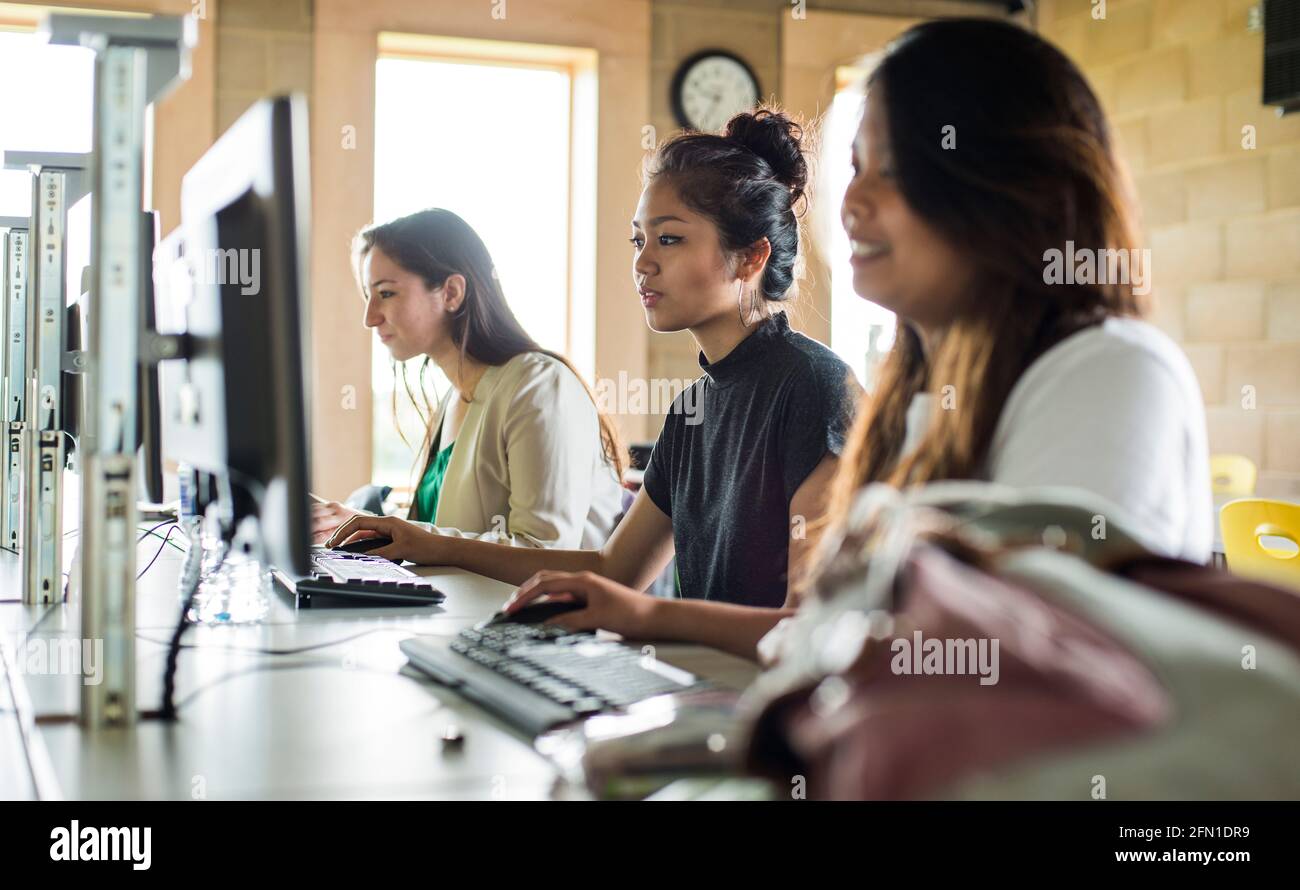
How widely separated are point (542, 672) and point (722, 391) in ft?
2.99

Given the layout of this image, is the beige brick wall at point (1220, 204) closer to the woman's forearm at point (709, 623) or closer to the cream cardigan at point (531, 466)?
the cream cardigan at point (531, 466)

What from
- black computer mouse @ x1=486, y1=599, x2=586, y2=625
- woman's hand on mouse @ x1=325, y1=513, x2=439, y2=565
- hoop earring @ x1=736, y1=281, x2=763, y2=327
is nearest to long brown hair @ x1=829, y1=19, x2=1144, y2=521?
black computer mouse @ x1=486, y1=599, x2=586, y2=625

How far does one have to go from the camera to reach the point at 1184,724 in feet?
1.65

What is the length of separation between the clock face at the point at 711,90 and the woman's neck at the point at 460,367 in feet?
8.58

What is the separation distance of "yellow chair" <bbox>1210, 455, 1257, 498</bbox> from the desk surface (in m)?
3.58

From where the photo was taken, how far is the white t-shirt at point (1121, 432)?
863 mm

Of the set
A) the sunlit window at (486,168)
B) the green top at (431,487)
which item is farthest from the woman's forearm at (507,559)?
the sunlit window at (486,168)

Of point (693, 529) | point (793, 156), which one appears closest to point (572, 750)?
point (693, 529)

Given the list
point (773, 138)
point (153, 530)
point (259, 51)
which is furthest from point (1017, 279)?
point (259, 51)

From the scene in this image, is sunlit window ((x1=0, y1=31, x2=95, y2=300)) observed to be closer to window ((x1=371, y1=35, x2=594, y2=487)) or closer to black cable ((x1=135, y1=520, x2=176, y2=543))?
window ((x1=371, y1=35, x2=594, y2=487))

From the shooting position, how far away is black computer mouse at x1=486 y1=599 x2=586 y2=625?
1.26m

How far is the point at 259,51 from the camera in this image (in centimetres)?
442

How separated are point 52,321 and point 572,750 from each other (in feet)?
3.85

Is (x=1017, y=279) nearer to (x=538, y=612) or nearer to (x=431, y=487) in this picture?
(x=538, y=612)
